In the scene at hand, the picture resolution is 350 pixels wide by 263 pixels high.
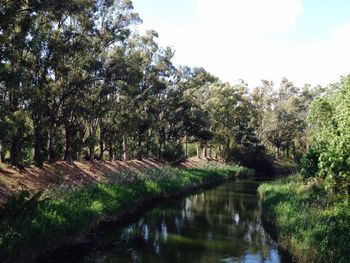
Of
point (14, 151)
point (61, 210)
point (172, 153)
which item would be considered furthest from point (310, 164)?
point (172, 153)

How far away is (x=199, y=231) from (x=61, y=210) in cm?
894

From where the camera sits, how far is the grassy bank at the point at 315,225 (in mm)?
16719

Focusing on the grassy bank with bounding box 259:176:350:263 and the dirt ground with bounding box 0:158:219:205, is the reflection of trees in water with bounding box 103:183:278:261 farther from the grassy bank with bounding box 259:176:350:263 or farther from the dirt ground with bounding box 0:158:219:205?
the dirt ground with bounding box 0:158:219:205

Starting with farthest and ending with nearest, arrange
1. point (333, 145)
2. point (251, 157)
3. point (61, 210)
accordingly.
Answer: point (251, 157), point (61, 210), point (333, 145)

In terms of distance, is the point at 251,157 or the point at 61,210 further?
the point at 251,157

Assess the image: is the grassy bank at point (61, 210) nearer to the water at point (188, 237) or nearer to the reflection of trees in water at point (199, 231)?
the water at point (188, 237)

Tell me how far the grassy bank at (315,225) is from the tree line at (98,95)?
13808mm

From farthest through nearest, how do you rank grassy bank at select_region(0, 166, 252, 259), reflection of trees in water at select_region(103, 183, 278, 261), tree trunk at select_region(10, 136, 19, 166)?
tree trunk at select_region(10, 136, 19, 166), reflection of trees in water at select_region(103, 183, 278, 261), grassy bank at select_region(0, 166, 252, 259)

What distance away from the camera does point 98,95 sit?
37.5m

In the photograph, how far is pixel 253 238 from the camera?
941 inches

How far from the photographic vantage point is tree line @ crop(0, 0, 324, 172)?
79.0 ft

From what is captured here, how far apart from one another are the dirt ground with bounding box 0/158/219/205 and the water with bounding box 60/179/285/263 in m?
4.83

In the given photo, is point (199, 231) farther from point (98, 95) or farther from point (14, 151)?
point (98, 95)

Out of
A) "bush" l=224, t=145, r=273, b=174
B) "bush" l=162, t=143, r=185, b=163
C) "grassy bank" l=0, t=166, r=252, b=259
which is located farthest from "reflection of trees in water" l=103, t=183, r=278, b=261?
"bush" l=224, t=145, r=273, b=174
